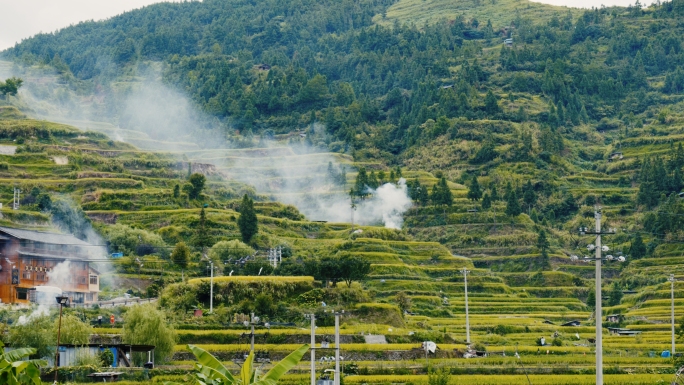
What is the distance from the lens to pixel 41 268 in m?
79.7

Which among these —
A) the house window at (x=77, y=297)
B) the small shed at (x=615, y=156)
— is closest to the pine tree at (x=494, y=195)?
the small shed at (x=615, y=156)

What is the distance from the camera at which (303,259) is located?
97500mm

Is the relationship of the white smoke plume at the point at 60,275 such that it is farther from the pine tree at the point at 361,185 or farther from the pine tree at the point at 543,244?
the pine tree at the point at 361,185

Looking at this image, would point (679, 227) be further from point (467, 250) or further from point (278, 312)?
point (278, 312)

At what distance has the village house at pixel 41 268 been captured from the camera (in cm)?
7675

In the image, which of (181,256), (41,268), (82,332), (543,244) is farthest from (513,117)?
(82,332)

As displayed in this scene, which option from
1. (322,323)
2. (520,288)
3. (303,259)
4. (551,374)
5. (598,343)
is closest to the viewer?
(598,343)

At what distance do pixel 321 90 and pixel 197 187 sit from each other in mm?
70852

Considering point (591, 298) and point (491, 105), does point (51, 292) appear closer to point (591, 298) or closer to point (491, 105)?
A: point (591, 298)

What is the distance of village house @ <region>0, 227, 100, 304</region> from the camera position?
76.8 metres

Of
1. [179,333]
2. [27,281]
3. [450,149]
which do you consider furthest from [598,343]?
[450,149]

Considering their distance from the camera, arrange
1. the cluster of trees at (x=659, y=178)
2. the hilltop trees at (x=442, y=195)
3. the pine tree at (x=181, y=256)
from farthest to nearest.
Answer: the cluster of trees at (x=659, y=178)
the hilltop trees at (x=442, y=195)
the pine tree at (x=181, y=256)

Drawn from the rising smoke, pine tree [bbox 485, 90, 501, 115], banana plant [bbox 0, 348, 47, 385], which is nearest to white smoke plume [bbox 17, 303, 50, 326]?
the rising smoke

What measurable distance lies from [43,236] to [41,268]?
529 centimetres
